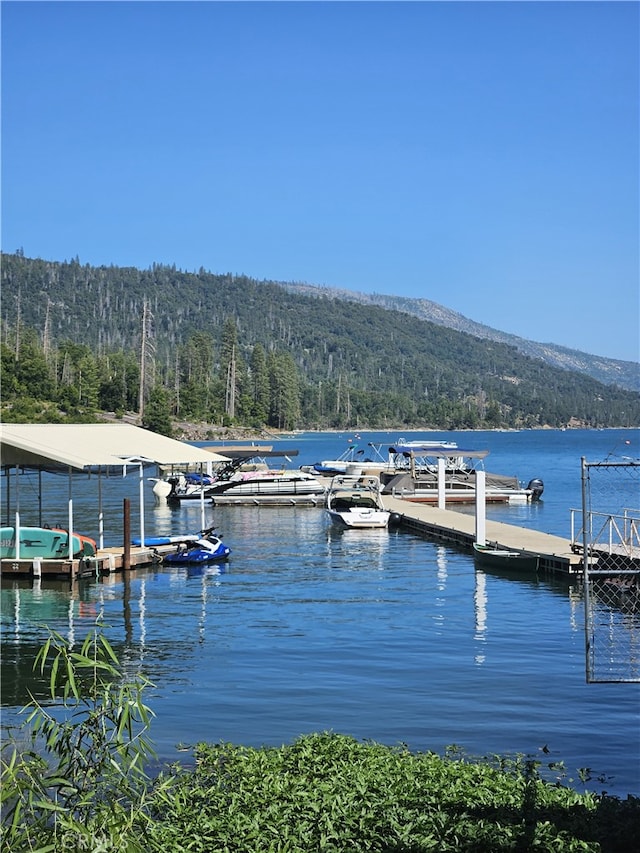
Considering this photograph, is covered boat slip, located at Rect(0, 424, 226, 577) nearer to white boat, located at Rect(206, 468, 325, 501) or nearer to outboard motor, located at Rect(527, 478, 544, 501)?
white boat, located at Rect(206, 468, 325, 501)

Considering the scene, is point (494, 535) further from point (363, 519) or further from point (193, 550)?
point (193, 550)

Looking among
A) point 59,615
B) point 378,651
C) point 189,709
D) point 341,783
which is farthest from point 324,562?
point 341,783

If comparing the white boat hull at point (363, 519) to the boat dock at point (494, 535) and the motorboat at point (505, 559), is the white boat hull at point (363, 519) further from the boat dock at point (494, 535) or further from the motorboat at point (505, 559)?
the motorboat at point (505, 559)

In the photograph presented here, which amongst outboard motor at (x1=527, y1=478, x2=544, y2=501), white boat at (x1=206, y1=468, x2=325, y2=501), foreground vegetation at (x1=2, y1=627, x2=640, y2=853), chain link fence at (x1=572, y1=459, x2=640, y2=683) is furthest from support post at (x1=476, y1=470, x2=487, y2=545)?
outboard motor at (x1=527, y1=478, x2=544, y2=501)

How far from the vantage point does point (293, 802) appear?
9297mm

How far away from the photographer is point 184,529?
43406mm

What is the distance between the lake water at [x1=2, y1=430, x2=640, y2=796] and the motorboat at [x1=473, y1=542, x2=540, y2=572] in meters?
0.59

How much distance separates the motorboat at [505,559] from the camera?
28781 millimetres

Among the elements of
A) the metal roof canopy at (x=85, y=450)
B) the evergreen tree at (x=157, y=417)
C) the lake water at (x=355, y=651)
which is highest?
the evergreen tree at (x=157, y=417)

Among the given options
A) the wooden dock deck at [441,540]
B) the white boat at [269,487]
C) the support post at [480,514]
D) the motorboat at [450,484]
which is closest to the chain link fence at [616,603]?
the wooden dock deck at [441,540]

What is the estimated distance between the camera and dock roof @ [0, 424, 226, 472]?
25797 mm

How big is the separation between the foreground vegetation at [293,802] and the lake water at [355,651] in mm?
1959

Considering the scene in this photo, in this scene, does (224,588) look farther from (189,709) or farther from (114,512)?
(114,512)

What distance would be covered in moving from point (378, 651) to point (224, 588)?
29.2ft
